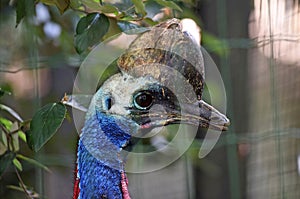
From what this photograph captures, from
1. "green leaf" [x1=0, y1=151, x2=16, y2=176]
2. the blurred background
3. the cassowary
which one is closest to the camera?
the cassowary

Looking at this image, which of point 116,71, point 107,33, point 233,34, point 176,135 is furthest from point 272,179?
point 116,71

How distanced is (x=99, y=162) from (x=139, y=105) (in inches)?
4.3

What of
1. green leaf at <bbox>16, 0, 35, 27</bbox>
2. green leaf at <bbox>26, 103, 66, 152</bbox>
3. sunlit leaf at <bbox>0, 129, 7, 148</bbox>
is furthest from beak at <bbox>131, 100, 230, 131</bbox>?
sunlit leaf at <bbox>0, 129, 7, 148</bbox>

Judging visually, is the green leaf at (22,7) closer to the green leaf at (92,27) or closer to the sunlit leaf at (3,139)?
the green leaf at (92,27)

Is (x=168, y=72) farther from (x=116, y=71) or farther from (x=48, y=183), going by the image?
(x=48, y=183)

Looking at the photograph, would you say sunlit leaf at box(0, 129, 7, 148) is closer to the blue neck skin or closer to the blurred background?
the blue neck skin

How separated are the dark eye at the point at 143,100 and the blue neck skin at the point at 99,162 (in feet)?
0.21

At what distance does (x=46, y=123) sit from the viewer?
1.12m

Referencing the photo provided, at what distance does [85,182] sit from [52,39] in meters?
1.01

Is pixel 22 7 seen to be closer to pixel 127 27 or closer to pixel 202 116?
pixel 127 27

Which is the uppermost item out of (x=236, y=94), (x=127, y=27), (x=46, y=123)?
(x=127, y=27)

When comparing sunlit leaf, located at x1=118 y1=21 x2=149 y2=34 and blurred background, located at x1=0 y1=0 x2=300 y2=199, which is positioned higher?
sunlit leaf, located at x1=118 y1=21 x2=149 y2=34

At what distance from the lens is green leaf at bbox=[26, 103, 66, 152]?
1.11 m

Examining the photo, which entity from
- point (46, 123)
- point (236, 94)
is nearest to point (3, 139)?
point (46, 123)
